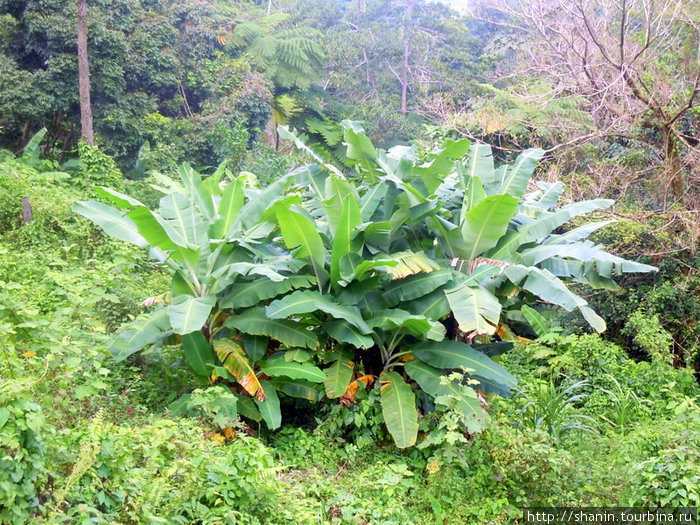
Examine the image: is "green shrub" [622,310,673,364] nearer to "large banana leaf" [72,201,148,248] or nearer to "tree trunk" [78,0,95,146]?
"large banana leaf" [72,201,148,248]

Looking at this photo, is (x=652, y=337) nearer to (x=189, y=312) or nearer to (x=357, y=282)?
(x=357, y=282)

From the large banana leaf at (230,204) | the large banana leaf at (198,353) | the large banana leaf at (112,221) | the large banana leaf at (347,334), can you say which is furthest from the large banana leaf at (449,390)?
the large banana leaf at (112,221)

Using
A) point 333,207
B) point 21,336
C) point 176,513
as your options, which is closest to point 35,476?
point 176,513

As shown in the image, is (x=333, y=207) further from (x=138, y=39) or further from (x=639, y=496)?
(x=138, y=39)

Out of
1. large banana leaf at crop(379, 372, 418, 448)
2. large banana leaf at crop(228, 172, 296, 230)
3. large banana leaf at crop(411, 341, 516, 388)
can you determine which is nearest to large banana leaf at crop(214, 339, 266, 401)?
large banana leaf at crop(379, 372, 418, 448)

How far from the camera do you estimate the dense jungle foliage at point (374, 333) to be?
12.6ft

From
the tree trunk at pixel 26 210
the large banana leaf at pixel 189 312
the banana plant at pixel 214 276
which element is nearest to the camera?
the large banana leaf at pixel 189 312

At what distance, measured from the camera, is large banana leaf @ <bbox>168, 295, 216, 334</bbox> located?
480cm

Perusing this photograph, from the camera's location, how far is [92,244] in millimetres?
9500

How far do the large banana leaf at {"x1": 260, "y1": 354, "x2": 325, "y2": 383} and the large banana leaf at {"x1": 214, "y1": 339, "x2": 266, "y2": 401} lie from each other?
5.8 inches

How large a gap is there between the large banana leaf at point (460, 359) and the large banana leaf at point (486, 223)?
0.92 meters

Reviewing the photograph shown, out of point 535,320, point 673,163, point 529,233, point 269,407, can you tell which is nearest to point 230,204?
point 269,407

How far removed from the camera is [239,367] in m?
5.31

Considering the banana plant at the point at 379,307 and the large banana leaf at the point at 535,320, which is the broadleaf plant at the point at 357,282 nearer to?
the banana plant at the point at 379,307
